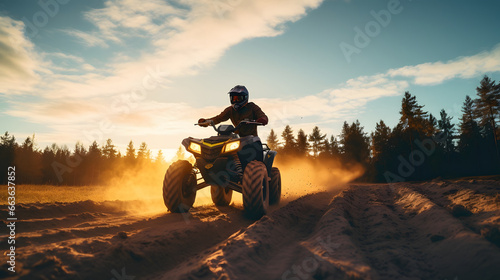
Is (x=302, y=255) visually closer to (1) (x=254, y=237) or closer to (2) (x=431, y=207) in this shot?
(1) (x=254, y=237)

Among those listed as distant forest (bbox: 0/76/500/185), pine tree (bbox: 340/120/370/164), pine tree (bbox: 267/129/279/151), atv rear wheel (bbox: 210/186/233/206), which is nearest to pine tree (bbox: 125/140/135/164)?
distant forest (bbox: 0/76/500/185)

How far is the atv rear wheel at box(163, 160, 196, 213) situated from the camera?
6.12 meters

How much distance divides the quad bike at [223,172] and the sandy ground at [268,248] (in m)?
0.54

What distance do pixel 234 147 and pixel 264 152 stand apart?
6.59 ft

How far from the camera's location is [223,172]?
613 centimetres

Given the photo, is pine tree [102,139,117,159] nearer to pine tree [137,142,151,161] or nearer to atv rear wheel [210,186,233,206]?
pine tree [137,142,151,161]

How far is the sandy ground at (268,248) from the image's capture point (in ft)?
9.13

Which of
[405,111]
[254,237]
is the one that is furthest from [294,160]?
[254,237]

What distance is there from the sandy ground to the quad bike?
1.77 ft

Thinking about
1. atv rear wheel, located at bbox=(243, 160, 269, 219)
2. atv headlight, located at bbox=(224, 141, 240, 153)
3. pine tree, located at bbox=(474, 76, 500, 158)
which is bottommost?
atv rear wheel, located at bbox=(243, 160, 269, 219)

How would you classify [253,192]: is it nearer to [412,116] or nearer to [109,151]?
[412,116]

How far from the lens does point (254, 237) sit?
4016 millimetres

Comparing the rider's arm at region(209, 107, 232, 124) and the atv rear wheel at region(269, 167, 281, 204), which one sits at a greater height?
the rider's arm at region(209, 107, 232, 124)

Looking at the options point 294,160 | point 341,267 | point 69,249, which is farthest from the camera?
point 294,160
